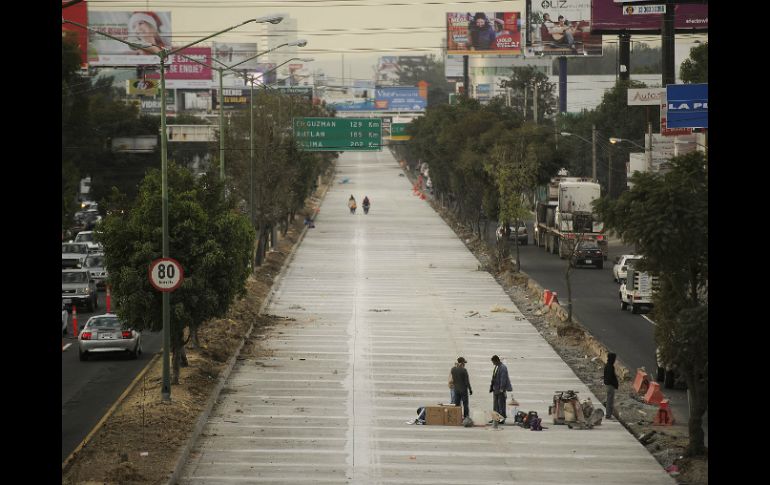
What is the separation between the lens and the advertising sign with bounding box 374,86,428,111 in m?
184

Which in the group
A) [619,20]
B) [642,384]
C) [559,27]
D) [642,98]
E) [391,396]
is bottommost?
[391,396]

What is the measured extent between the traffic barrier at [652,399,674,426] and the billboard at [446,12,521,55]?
142480mm

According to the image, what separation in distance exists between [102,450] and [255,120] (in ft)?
138

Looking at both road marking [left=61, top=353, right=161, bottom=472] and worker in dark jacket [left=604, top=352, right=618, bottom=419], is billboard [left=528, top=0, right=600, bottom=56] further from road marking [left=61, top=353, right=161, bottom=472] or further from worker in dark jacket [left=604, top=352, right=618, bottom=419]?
worker in dark jacket [left=604, top=352, right=618, bottom=419]

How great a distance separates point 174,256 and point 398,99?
155719 millimetres

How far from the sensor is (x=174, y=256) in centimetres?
3161

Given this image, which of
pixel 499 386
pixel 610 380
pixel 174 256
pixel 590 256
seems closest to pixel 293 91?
pixel 590 256

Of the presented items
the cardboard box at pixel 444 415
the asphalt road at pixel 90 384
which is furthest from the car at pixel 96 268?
the cardboard box at pixel 444 415

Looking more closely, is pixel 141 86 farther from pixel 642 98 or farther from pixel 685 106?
pixel 685 106

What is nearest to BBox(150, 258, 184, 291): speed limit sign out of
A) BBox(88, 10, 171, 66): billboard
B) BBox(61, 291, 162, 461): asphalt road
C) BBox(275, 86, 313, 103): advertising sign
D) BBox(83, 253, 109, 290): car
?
BBox(61, 291, 162, 461): asphalt road

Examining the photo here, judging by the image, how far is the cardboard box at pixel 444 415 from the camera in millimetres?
29016

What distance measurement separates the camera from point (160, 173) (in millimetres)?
32750

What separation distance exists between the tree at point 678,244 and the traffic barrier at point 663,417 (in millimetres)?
3594
